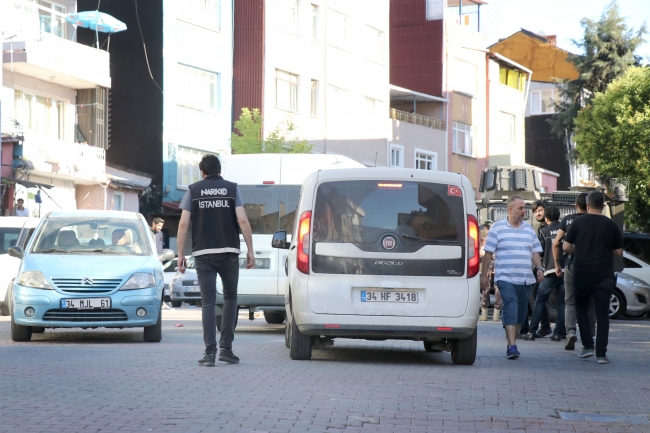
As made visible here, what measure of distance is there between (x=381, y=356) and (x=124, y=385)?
4316 mm

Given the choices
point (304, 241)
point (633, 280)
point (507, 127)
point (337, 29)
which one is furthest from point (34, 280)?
point (507, 127)

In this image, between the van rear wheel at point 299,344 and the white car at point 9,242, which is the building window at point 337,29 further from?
the van rear wheel at point 299,344

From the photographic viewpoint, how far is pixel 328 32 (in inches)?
1967

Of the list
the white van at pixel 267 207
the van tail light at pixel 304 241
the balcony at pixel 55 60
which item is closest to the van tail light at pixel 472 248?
the van tail light at pixel 304 241

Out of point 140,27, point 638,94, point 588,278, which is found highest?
point 140,27

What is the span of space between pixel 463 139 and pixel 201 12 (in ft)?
69.0

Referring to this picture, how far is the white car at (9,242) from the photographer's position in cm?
2181

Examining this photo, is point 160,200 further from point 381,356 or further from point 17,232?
point 381,356

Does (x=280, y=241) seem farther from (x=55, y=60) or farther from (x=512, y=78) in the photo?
(x=512, y=78)

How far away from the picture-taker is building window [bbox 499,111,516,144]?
211 ft

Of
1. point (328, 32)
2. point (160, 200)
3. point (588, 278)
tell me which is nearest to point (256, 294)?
point (588, 278)

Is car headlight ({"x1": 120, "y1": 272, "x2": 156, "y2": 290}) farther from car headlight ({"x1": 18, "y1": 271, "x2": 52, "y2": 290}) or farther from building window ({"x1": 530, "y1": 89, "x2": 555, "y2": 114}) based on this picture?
building window ({"x1": 530, "y1": 89, "x2": 555, "y2": 114})

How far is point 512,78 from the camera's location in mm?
65750

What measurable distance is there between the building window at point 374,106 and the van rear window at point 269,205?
36.5 metres
